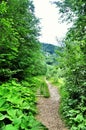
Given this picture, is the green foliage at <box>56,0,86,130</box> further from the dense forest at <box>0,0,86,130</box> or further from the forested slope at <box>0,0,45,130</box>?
the forested slope at <box>0,0,45,130</box>

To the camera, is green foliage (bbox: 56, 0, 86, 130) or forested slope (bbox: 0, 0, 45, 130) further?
green foliage (bbox: 56, 0, 86, 130)

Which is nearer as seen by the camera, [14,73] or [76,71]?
[76,71]

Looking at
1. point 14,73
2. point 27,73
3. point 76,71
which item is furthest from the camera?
point 27,73

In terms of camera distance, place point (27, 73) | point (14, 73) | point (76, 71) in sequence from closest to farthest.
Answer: point (76, 71), point (14, 73), point (27, 73)

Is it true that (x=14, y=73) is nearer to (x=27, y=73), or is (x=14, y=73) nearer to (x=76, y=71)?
(x=27, y=73)

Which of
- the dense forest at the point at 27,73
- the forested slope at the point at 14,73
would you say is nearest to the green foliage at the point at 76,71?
the dense forest at the point at 27,73

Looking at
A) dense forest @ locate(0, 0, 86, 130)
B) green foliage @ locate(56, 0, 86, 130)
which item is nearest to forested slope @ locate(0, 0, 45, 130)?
dense forest @ locate(0, 0, 86, 130)

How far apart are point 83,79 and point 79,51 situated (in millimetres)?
1504

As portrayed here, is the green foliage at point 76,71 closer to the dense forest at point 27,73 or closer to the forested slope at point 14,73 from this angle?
the dense forest at point 27,73

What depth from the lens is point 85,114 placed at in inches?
393

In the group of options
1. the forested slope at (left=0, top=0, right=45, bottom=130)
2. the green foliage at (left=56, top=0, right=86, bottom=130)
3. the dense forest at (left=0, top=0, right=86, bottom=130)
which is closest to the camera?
the forested slope at (left=0, top=0, right=45, bottom=130)

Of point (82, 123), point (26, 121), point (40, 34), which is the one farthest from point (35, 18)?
point (26, 121)

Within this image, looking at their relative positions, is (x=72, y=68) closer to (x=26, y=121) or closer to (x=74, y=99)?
(x=74, y=99)

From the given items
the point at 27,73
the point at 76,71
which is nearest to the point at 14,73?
the point at 27,73
